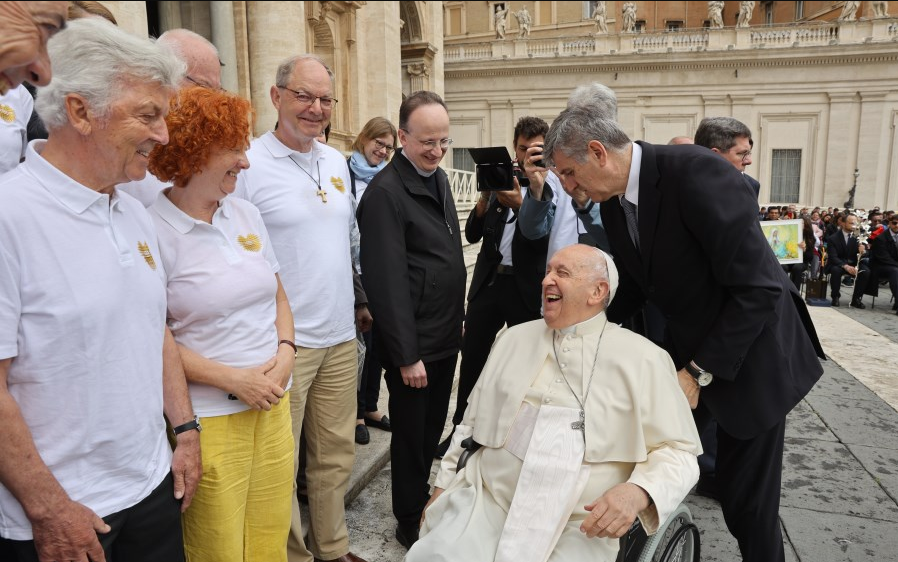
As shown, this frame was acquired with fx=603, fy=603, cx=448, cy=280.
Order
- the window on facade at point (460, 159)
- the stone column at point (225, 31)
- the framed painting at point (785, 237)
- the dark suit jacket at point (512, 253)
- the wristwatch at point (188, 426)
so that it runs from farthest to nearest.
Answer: the window on facade at point (460, 159) < the stone column at point (225, 31) < the framed painting at point (785, 237) < the dark suit jacket at point (512, 253) < the wristwatch at point (188, 426)

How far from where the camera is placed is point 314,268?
8.06 ft

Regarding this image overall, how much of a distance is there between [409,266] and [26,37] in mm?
2020

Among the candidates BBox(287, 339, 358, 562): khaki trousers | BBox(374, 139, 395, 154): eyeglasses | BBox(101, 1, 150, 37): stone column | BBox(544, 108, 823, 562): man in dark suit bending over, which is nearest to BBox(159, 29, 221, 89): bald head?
BBox(287, 339, 358, 562): khaki trousers

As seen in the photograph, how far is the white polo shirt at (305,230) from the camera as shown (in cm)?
241

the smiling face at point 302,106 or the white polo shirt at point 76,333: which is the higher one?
the smiling face at point 302,106

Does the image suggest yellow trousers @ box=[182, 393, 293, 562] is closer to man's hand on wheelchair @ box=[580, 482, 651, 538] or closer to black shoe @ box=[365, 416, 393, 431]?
man's hand on wheelchair @ box=[580, 482, 651, 538]

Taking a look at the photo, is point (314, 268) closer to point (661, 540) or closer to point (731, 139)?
point (661, 540)

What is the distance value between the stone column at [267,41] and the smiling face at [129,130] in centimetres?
944

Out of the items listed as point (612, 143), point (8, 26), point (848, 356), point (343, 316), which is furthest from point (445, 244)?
point (848, 356)

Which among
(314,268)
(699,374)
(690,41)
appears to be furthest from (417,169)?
(690,41)

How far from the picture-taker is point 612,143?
7.40ft

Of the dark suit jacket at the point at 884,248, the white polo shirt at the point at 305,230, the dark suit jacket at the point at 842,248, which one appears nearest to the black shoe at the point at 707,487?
the white polo shirt at the point at 305,230

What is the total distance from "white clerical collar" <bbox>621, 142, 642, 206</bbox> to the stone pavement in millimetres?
1898

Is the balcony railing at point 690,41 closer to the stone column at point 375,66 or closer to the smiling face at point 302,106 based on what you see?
the stone column at point 375,66
